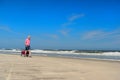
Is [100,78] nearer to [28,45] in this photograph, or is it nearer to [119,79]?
[119,79]

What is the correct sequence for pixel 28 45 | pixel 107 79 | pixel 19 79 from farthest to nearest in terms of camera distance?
pixel 28 45 < pixel 107 79 < pixel 19 79

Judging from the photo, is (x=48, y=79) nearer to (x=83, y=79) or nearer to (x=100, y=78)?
(x=83, y=79)

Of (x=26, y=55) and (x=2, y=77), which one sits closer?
(x=2, y=77)

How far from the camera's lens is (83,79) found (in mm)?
9750

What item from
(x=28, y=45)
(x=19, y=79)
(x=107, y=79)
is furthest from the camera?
(x=28, y=45)

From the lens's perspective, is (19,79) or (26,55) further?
(26,55)

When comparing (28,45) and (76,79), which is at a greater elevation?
(28,45)

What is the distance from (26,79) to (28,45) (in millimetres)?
15961

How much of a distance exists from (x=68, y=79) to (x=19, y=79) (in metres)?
1.71

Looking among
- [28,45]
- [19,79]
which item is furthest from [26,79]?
[28,45]

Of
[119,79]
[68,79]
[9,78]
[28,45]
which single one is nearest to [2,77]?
[9,78]

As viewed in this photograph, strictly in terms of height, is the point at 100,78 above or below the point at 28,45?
below

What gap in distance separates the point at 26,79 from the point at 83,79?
2014 millimetres

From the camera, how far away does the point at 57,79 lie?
31.2 feet
